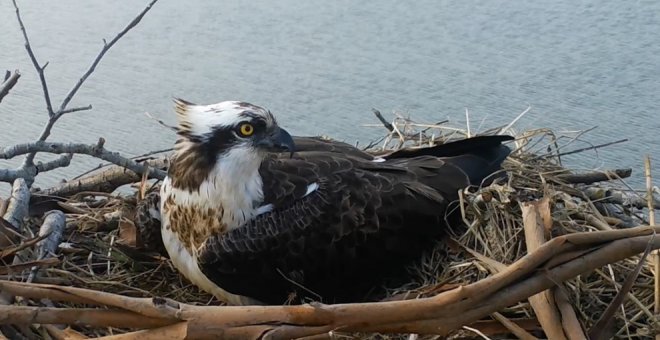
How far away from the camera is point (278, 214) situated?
246 centimetres

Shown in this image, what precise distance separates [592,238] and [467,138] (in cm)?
109

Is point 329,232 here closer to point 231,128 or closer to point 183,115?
point 231,128

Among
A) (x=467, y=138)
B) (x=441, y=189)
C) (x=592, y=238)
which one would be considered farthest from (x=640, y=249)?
(x=467, y=138)

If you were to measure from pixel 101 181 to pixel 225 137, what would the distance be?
68 cm

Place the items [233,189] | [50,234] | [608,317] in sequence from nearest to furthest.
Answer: [608,317], [50,234], [233,189]

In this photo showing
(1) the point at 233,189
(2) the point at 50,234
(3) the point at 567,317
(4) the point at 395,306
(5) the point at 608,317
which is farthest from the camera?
(1) the point at 233,189

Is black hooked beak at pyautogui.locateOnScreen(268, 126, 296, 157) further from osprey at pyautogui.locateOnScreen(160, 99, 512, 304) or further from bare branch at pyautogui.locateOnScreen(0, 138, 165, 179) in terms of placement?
bare branch at pyautogui.locateOnScreen(0, 138, 165, 179)

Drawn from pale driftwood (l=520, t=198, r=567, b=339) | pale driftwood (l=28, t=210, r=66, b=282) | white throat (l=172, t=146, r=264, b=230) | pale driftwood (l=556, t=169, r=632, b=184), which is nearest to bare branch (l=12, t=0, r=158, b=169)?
pale driftwood (l=28, t=210, r=66, b=282)

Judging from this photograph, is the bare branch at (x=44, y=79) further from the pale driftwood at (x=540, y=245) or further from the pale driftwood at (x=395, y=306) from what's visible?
the pale driftwood at (x=540, y=245)

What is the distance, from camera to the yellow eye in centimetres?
237

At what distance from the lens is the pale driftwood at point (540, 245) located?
1.80m

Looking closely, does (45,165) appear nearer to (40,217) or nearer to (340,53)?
(40,217)

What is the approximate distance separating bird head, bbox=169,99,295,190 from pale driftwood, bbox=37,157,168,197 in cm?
44

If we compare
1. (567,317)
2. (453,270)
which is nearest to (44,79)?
(453,270)
